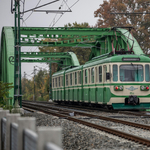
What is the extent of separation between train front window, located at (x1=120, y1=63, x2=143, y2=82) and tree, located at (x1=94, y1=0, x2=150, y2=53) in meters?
32.8

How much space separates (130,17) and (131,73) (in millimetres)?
36529

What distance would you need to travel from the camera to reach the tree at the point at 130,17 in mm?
51844

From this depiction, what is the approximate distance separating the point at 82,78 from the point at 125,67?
20.8ft

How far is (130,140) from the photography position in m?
8.88

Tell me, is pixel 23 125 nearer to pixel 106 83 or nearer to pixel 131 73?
pixel 106 83

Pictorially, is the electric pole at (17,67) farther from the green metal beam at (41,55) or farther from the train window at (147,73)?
the green metal beam at (41,55)

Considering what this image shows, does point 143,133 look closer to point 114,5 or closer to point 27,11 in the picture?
point 27,11

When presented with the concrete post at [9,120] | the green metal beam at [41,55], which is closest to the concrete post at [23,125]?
the concrete post at [9,120]

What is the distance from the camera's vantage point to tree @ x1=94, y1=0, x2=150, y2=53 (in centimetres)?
5184

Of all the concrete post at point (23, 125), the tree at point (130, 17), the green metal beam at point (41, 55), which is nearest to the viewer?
the concrete post at point (23, 125)

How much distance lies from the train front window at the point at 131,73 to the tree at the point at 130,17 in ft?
108

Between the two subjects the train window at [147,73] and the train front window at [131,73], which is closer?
the train front window at [131,73]

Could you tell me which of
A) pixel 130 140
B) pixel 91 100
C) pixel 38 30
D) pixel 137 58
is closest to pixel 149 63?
pixel 137 58

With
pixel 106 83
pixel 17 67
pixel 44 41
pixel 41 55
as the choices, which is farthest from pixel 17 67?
pixel 41 55
